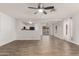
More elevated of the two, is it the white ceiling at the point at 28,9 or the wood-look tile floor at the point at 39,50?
the white ceiling at the point at 28,9

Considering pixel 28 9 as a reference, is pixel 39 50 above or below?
below

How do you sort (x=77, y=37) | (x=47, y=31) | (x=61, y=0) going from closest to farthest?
(x=61, y=0) → (x=77, y=37) → (x=47, y=31)

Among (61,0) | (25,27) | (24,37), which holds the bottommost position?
(24,37)

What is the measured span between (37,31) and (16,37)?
223cm

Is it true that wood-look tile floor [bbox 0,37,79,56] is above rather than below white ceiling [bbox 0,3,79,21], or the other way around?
below

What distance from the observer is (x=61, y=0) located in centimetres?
451

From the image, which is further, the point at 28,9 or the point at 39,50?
the point at 28,9

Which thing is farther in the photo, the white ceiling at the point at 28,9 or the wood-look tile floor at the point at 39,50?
the white ceiling at the point at 28,9

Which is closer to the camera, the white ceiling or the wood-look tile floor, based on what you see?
the wood-look tile floor

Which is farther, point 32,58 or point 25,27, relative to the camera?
point 25,27

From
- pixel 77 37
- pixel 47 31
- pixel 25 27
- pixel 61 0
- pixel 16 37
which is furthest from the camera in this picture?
pixel 47 31

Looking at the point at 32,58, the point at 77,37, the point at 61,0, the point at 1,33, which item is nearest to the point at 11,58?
the point at 32,58

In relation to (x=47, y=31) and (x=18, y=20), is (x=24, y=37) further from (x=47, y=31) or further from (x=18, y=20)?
(x=47, y=31)

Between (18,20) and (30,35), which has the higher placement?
(18,20)
